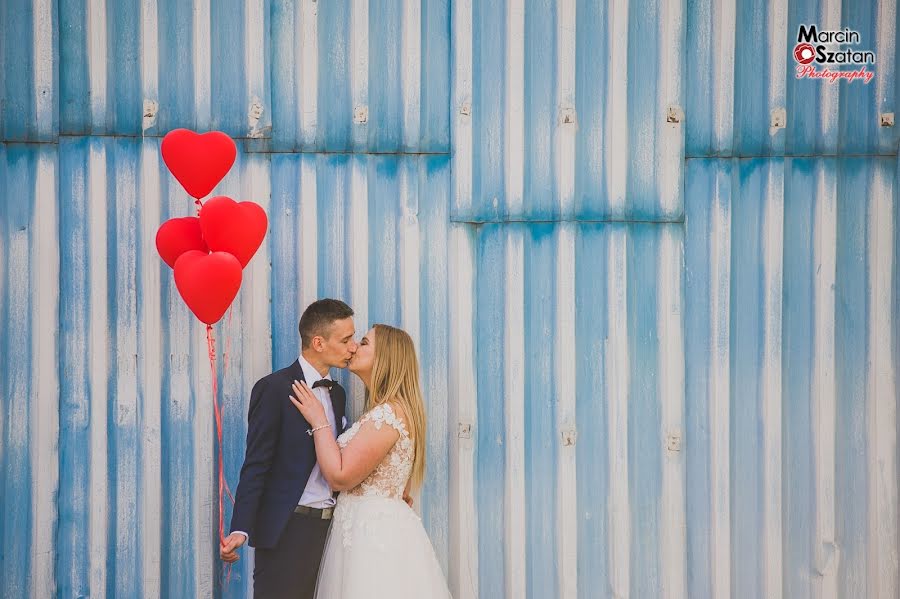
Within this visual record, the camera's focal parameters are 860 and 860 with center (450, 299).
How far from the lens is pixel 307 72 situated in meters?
4.19

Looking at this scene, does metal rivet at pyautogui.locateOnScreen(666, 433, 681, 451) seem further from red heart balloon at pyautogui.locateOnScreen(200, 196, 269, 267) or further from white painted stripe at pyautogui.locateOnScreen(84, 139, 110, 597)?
white painted stripe at pyautogui.locateOnScreen(84, 139, 110, 597)

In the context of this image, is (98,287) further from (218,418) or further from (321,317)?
(321,317)

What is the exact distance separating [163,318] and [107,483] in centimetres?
83

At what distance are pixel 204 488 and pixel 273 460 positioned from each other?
0.61 metres

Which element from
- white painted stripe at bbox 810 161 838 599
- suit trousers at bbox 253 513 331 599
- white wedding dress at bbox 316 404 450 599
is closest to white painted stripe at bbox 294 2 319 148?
white wedding dress at bbox 316 404 450 599

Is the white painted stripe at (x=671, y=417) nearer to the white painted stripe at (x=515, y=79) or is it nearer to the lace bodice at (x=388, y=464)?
the white painted stripe at (x=515, y=79)

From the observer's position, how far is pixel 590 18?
426 centimetres

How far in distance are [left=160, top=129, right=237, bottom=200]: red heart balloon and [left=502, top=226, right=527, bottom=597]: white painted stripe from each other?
142cm

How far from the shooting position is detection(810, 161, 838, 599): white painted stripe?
428 centimetres

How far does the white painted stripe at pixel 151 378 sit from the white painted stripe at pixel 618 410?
86.2 inches

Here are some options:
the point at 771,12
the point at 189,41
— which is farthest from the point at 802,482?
the point at 189,41

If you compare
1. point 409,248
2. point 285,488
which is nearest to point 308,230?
point 409,248

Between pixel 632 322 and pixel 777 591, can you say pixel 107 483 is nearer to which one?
pixel 632 322

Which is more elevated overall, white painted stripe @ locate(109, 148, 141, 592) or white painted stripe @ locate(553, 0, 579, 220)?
white painted stripe @ locate(553, 0, 579, 220)
